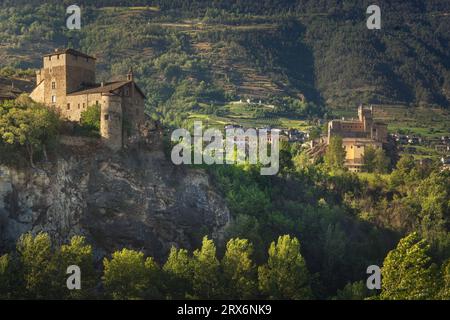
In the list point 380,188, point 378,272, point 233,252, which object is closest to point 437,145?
point 380,188

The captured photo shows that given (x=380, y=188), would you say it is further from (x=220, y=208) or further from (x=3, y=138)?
(x=3, y=138)

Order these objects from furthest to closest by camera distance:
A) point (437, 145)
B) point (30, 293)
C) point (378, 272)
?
point (437, 145)
point (378, 272)
point (30, 293)

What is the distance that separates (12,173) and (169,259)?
45.9 feet

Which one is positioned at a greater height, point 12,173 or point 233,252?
point 12,173

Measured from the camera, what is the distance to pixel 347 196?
12131cm

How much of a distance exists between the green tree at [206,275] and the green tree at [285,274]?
3.80m

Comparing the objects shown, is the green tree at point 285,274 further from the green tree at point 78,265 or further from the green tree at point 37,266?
the green tree at point 37,266

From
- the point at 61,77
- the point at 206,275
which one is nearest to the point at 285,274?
the point at 206,275

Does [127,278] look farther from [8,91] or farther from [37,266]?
[8,91]

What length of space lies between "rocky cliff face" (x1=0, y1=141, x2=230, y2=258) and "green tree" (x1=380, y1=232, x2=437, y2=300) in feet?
54.8

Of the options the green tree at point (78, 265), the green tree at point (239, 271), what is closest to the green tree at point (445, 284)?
the green tree at point (239, 271)

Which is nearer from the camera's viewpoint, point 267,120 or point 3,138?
point 3,138

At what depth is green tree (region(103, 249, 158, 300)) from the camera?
87287 millimetres

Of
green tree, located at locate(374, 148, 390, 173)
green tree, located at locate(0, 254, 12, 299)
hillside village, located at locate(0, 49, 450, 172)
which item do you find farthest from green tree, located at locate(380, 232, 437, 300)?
green tree, located at locate(374, 148, 390, 173)
